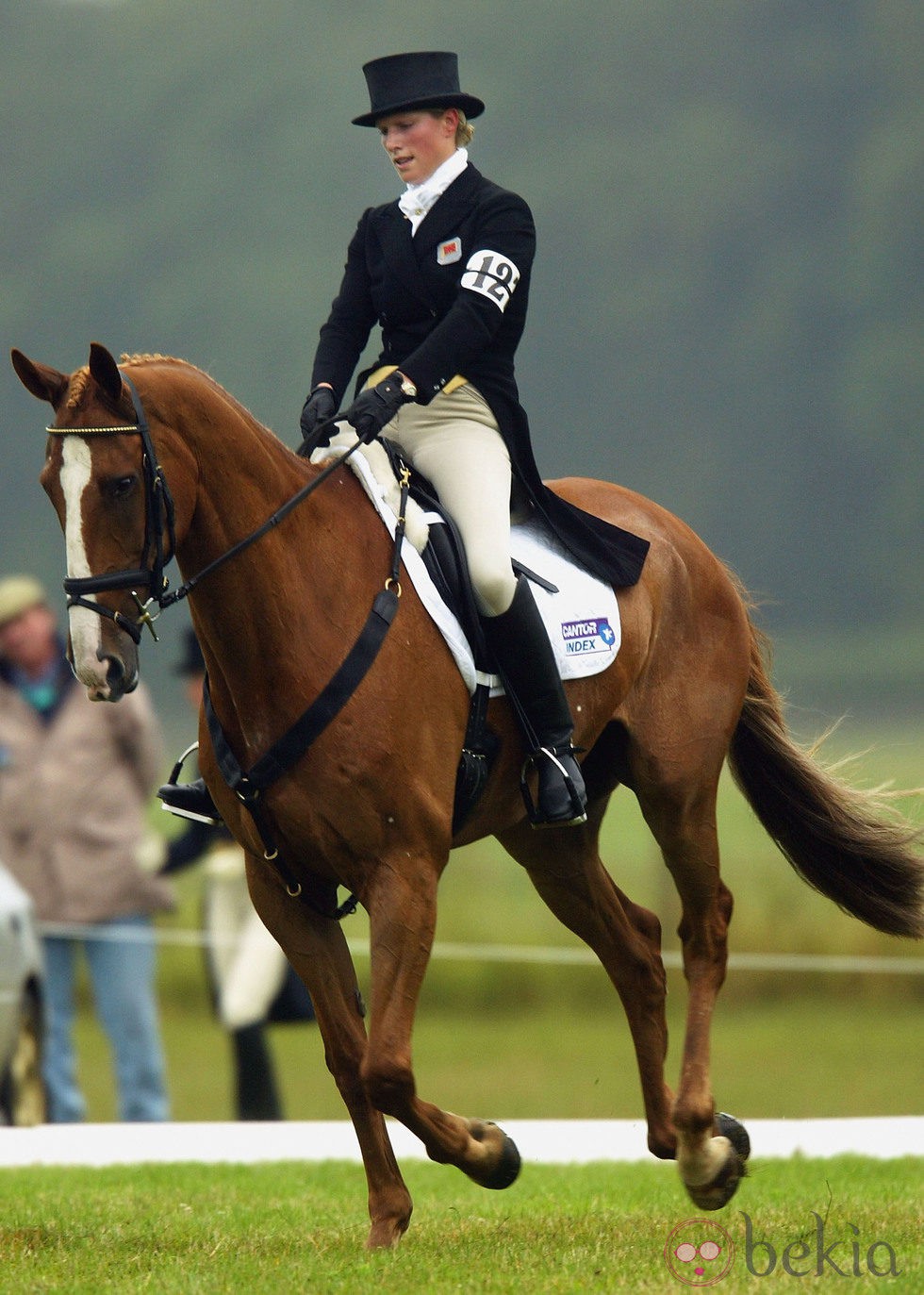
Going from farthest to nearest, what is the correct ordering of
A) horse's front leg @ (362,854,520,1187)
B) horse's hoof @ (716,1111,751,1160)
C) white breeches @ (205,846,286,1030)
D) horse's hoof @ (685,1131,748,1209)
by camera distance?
white breeches @ (205,846,286,1030) < horse's hoof @ (716,1111,751,1160) < horse's hoof @ (685,1131,748,1209) < horse's front leg @ (362,854,520,1187)

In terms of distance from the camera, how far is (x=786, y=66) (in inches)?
1049

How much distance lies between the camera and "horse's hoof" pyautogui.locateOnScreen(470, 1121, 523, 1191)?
5.83m

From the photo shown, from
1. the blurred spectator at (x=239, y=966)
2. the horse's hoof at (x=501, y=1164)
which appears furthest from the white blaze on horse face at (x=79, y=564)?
the blurred spectator at (x=239, y=966)

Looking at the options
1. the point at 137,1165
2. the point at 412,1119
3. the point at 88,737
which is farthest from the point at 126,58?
the point at 412,1119

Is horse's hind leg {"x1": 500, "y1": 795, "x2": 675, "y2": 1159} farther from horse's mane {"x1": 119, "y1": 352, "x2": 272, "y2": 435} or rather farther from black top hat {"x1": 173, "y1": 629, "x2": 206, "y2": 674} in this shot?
A: black top hat {"x1": 173, "y1": 629, "x2": 206, "y2": 674}

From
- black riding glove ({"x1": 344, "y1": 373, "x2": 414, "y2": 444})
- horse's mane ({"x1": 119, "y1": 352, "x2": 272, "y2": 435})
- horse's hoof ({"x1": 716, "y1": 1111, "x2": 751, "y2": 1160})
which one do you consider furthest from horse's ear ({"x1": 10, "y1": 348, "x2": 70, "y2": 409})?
horse's hoof ({"x1": 716, "y1": 1111, "x2": 751, "y2": 1160})

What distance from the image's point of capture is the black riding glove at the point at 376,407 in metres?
5.75

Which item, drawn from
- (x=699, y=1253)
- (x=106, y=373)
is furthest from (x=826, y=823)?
(x=106, y=373)

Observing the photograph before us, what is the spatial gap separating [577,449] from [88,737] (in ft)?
47.0

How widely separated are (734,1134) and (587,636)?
5.42 ft

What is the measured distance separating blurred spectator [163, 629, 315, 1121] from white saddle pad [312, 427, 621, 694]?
3859 millimetres

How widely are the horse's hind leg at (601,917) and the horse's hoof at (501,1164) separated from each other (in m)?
1.19

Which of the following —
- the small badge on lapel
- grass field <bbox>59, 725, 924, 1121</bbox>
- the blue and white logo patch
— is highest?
the small badge on lapel

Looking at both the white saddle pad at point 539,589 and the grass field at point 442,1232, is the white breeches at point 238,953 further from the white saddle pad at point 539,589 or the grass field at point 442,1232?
the white saddle pad at point 539,589
